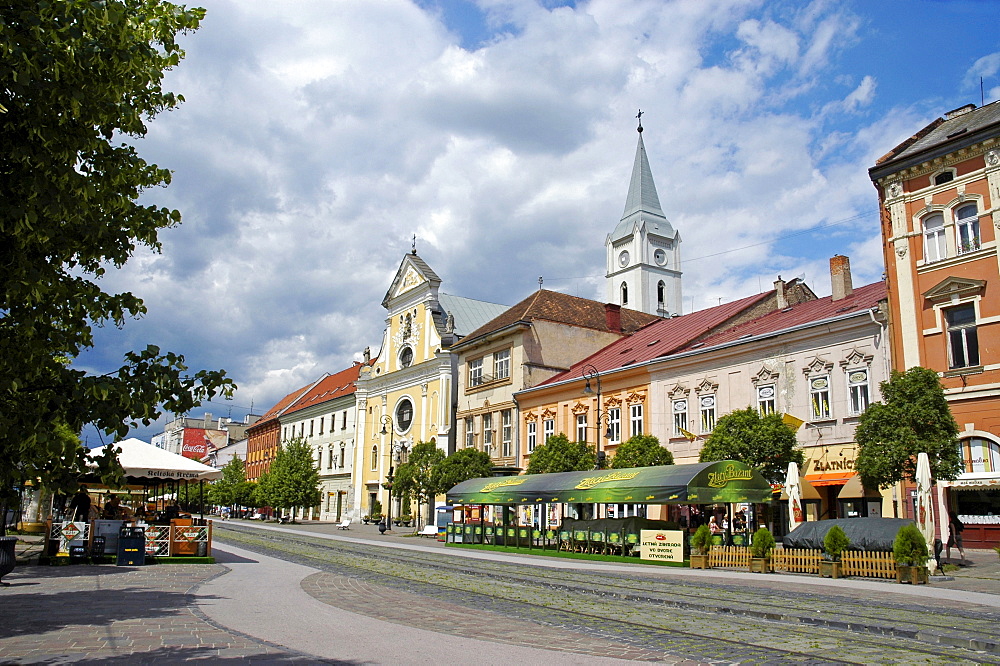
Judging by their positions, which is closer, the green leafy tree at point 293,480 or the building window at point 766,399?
the building window at point 766,399

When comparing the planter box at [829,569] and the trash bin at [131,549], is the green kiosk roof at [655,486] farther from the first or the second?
the trash bin at [131,549]

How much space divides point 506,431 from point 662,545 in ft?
78.0

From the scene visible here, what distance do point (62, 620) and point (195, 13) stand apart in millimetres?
8235

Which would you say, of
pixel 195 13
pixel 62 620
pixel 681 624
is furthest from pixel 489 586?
pixel 195 13

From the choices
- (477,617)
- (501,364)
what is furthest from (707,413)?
(477,617)

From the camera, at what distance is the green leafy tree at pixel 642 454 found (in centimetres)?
3350

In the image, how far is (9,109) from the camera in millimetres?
5832

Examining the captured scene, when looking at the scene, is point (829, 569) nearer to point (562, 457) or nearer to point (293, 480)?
point (562, 457)

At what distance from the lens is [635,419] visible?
39.2 m

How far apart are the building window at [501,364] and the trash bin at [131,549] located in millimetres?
30975

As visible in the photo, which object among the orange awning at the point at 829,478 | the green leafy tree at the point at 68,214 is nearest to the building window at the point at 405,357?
the orange awning at the point at 829,478

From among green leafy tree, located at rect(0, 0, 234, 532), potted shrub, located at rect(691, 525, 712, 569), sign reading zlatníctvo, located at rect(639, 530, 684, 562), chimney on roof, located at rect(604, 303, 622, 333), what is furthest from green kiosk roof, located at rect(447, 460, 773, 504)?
chimney on roof, located at rect(604, 303, 622, 333)

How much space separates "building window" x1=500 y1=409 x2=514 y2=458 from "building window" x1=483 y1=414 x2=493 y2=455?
3.80 feet

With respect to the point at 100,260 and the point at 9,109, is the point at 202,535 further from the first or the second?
the point at 9,109
